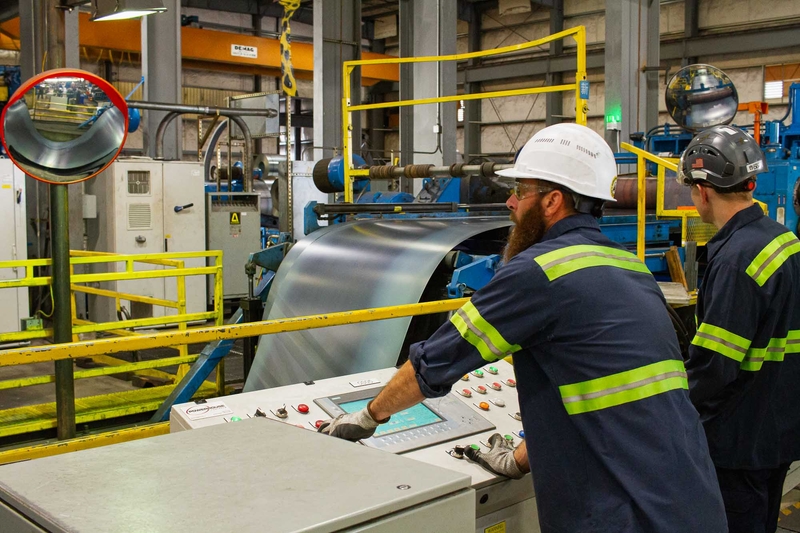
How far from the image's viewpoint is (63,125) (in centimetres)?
344

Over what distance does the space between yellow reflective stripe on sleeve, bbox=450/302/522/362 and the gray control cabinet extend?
8757 millimetres

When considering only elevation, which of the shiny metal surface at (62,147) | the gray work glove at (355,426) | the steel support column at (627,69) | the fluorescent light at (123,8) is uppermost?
the steel support column at (627,69)

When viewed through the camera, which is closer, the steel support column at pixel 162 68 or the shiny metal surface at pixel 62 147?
the shiny metal surface at pixel 62 147

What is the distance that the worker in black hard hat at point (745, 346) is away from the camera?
240 centimetres

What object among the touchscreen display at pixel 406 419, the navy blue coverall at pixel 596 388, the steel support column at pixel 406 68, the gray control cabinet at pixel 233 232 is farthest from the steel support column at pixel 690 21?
the navy blue coverall at pixel 596 388

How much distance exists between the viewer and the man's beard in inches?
77.5

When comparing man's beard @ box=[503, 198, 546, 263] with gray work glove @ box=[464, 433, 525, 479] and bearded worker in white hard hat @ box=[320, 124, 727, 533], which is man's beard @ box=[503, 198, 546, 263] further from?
gray work glove @ box=[464, 433, 525, 479]

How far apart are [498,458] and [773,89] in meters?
16.5

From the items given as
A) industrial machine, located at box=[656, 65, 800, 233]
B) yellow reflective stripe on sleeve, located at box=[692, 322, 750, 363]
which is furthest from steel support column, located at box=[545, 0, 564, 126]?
yellow reflective stripe on sleeve, located at box=[692, 322, 750, 363]

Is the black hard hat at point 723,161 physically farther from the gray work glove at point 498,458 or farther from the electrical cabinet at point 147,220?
the electrical cabinet at point 147,220

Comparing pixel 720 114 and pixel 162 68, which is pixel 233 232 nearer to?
pixel 162 68

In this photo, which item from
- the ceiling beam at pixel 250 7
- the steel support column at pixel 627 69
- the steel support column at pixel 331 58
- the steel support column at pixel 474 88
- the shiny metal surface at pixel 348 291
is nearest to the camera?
the shiny metal surface at pixel 348 291

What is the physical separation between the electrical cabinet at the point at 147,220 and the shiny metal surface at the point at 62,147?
5649 millimetres

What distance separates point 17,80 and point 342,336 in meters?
9.14
